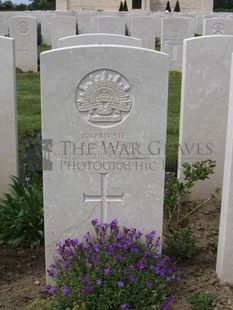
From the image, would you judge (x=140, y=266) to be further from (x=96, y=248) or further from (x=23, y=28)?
(x=23, y=28)

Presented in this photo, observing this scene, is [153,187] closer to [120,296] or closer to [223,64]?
[120,296]

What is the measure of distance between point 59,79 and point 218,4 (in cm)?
6059

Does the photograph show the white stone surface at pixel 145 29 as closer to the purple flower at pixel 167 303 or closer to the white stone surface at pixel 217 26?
the white stone surface at pixel 217 26

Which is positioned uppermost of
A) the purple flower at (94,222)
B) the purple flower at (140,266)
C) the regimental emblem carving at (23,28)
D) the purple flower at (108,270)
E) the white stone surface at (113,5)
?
the white stone surface at (113,5)

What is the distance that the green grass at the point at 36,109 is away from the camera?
6718 millimetres

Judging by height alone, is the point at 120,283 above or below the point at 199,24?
below

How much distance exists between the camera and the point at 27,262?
3877 millimetres

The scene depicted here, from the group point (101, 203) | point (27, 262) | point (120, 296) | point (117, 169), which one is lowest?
point (27, 262)

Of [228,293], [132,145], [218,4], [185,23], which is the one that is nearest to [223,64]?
[132,145]

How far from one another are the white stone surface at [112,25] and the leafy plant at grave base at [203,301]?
1346cm

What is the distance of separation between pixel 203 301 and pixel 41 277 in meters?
1.20

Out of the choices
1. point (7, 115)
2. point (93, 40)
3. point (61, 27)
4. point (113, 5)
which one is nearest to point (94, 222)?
point (7, 115)

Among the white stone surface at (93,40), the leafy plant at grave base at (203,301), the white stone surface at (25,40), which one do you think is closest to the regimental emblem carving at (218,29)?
the white stone surface at (25,40)

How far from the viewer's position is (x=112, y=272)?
3.05 m
